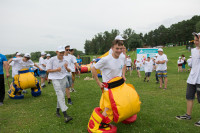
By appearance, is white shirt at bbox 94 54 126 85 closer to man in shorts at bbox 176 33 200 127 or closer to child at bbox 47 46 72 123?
child at bbox 47 46 72 123

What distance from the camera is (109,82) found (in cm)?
396

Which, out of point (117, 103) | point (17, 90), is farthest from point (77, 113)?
point (17, 90)

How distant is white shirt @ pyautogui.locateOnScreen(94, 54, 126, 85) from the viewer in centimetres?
408

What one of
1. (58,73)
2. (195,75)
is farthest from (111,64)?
(195,75)

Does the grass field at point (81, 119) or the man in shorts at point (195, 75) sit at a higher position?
the man in shorts at point (195, 75)

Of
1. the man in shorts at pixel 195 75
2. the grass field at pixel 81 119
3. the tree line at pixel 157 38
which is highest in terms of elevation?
the tree line at pixel 157 38

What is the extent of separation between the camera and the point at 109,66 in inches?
162

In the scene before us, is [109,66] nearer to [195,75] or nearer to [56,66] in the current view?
[56,66]

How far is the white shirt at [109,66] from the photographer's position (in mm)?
4078

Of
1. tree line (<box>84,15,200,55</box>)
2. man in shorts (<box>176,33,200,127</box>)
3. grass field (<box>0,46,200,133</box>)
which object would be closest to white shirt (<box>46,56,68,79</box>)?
grass field (<box>0,46,200,133</box>)

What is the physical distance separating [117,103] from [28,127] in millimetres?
3031

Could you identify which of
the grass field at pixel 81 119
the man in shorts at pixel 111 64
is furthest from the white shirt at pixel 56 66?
the man in shorts at pixel 111 64

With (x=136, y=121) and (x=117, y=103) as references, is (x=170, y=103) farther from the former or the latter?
(x=117, y=103)

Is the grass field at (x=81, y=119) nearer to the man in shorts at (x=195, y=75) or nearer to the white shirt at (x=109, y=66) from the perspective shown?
the man in shorts at (x=195, y=75)
